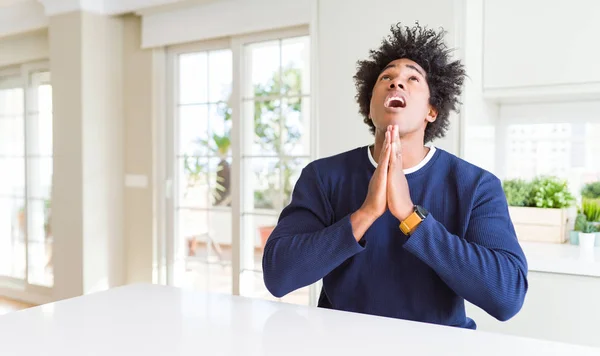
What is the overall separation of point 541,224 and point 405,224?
165cm

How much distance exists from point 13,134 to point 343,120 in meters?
3.64

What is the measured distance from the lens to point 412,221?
1.32m

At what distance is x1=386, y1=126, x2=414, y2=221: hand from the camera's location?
1.34 meters

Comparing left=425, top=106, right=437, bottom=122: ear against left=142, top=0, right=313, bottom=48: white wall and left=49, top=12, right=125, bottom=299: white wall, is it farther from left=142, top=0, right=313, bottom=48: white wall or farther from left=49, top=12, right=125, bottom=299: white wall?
left=49, top=12, right=125, bottom=299: white wall

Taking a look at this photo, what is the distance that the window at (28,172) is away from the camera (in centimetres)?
502

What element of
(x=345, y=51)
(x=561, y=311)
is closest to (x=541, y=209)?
(x=561, y=311)

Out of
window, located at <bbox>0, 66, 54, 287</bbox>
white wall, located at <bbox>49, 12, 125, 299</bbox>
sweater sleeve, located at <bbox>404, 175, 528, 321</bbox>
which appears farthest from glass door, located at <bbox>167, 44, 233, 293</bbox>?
sweater sleeve, located at <bbox>404, 175, 528, 321</bbox>

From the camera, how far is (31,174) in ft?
16.6

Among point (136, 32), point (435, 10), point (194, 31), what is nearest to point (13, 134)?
point (136, 32)

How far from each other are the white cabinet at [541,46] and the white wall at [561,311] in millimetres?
806

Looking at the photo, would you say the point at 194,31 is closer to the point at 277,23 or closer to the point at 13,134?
the point at 277,23

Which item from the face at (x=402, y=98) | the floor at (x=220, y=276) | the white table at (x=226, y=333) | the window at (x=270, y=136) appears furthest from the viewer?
the floor at (x=220, y=276)

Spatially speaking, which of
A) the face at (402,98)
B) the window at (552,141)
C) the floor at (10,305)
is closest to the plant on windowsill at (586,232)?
the window at (552,141)

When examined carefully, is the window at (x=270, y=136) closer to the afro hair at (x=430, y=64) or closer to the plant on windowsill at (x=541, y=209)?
the plant on windowsill at (x=541, y=209)
